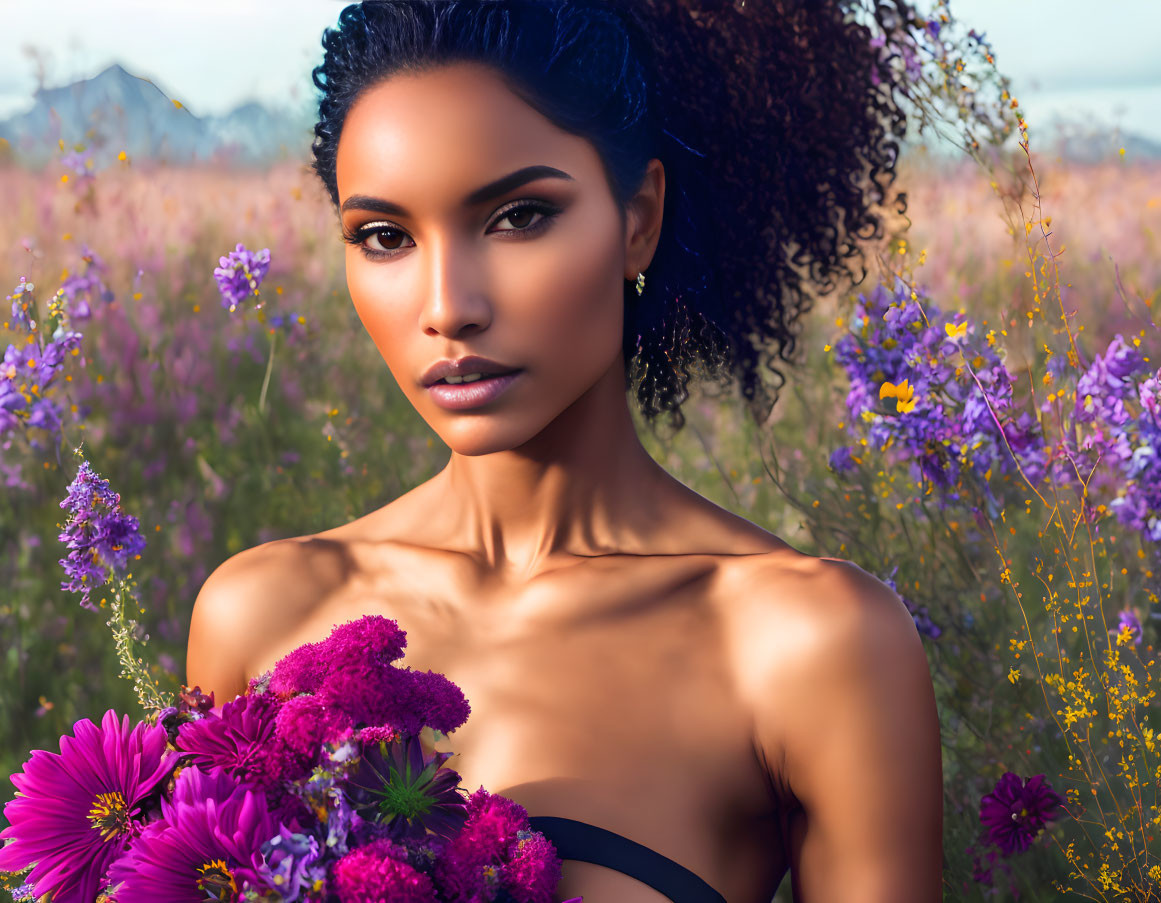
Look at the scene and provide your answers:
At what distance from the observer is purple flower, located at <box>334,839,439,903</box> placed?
1347 mm

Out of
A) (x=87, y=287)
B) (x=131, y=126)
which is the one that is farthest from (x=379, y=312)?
(x=131, y=126)

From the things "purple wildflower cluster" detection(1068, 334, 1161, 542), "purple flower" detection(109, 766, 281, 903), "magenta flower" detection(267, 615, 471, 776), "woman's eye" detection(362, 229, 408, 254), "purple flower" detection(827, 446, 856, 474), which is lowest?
"purple flower" detection(109, 766, 281, 903)

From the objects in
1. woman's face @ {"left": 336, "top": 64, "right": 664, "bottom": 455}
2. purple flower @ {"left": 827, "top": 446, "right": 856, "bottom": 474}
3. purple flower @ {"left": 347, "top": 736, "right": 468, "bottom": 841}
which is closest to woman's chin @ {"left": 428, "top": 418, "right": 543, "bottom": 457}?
woman's face @ {"left": 336, "top": 64, "right": 664, "bottom": 455}

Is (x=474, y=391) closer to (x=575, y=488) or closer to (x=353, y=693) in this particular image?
(x=575, y=488)

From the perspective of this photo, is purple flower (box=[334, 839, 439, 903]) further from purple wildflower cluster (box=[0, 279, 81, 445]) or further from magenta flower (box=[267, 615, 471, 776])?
purple wildflower cluster (box=[0, 279, 81, 445])

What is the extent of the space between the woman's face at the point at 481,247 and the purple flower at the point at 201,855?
718mm

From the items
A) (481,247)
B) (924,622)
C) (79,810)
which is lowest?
(924,622)

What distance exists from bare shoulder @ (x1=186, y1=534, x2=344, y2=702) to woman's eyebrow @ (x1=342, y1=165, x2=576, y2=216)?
2.40ft

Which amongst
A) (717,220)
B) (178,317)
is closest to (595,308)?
(717,220)

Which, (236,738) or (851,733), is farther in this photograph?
(851,733)

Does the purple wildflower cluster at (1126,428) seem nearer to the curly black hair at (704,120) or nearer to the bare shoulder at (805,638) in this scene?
the curly black hair at (704,120)

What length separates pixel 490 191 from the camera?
1.89 m

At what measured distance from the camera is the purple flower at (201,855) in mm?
1393

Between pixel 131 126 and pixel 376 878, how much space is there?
302cm
